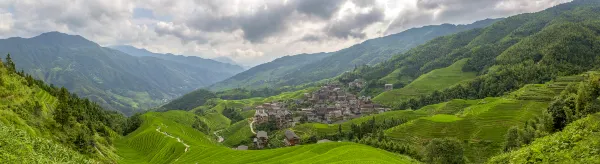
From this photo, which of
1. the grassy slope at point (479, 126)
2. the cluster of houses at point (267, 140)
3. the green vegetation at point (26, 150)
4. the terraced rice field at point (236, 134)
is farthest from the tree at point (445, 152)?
the terraced rice field at point (236, 134)

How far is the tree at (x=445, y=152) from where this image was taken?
6962 centimetres

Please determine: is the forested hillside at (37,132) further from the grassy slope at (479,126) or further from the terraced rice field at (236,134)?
the grassy slope at (479,126)

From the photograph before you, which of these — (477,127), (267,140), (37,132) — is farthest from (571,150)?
(267,140)

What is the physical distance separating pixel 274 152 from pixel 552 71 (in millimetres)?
182922

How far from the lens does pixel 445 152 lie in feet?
231

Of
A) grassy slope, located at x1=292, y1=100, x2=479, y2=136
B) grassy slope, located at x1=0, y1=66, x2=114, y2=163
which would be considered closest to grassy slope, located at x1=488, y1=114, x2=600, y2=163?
grassy slope, located at x1=0, y1=66, x2=114, y2=163

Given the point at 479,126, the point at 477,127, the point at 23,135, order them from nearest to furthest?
the point at 23,135
the point at 477,127
the point at 479,126

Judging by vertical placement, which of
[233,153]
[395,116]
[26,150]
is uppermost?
[26,150]

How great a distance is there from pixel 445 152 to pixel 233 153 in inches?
1738

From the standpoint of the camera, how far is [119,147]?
98.9m

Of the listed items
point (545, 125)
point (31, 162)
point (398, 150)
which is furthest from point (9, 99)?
point (545, 125)

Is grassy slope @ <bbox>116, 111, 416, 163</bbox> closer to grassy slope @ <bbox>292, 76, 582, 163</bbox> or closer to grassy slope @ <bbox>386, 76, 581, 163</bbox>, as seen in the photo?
grassy slope @ <bbox>292, 76, 582, 163</bbox>

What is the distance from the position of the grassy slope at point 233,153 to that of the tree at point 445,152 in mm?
5868

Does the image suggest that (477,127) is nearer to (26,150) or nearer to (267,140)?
(267,140)
